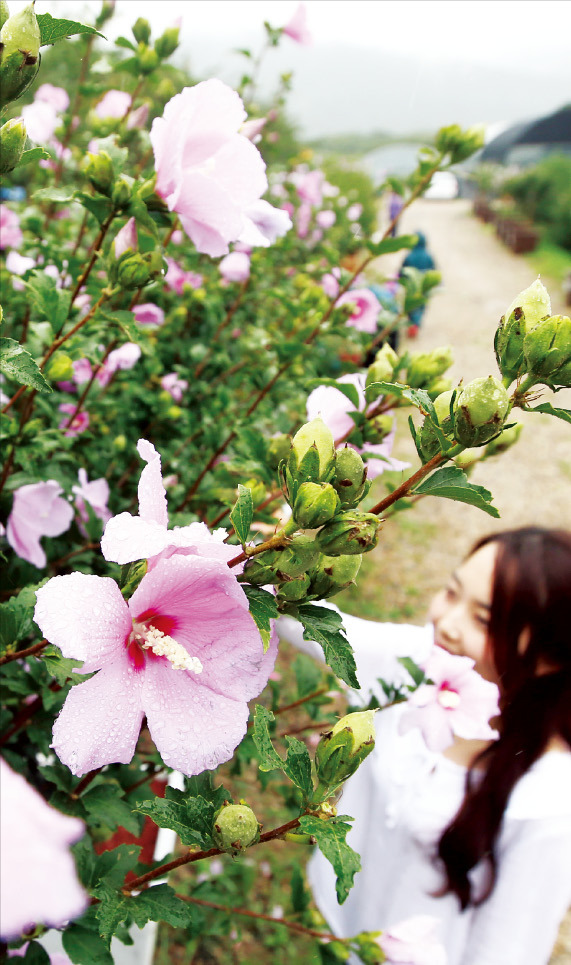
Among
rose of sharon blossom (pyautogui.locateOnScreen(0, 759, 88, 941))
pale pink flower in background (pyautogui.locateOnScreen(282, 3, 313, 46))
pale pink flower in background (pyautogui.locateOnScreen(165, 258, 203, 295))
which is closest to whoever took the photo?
rose of sharon blossom (pyautogui.locateOnScreen(0, 759, 88, 941))

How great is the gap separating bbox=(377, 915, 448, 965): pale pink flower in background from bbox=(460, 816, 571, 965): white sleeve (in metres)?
0.59

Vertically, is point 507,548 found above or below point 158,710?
below

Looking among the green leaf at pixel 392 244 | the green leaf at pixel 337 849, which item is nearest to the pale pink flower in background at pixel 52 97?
the green leaf at pixel 392 244

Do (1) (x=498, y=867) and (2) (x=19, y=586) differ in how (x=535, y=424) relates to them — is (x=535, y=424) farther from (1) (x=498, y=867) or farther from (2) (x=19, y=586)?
(2) (x=19, y=586)

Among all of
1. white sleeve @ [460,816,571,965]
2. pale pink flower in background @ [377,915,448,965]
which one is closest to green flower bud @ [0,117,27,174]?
pale pink flower in background @ [377,915,448,965]

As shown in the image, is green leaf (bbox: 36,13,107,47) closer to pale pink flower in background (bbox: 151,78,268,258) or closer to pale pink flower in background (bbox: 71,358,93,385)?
pale pink flower in background (bbox: 151,78,268,258)

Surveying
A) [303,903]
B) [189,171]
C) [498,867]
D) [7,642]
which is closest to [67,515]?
[7,642]

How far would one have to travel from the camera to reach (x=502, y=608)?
1.45 meters

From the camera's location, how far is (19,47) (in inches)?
18.8

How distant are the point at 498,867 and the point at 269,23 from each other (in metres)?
2.07

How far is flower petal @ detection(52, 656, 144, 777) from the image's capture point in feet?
1.59

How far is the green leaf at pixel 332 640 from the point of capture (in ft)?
1.67

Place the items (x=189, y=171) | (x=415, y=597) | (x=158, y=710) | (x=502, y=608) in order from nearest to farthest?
(x=158, y=710) < (x=189, y=171) < (x=502, y=608) < (x=415, y=597)

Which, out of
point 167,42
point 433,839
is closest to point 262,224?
point 167,42
